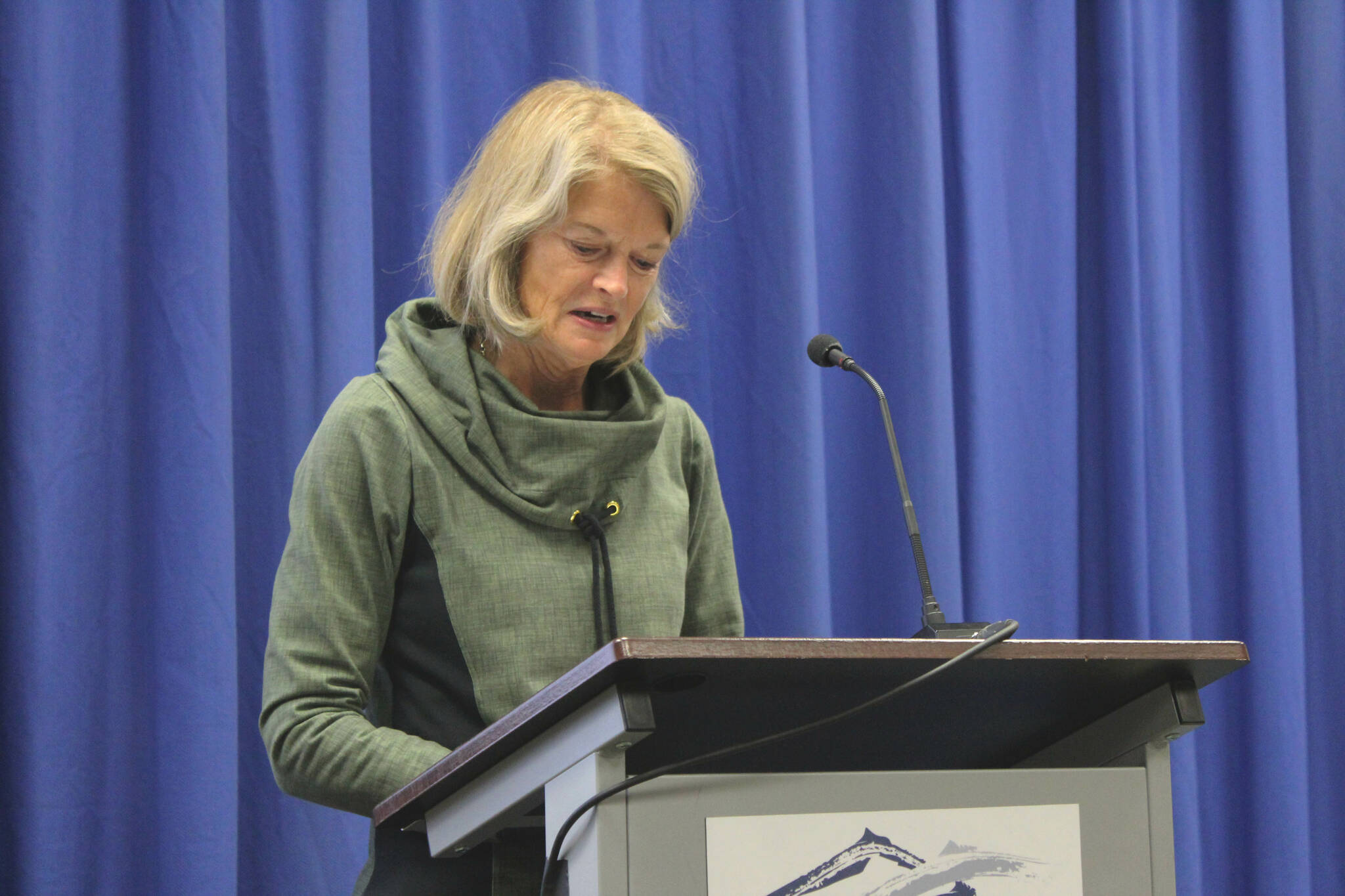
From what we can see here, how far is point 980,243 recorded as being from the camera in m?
2.49

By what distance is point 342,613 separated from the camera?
113cm

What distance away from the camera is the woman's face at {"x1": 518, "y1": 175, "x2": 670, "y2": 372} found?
51.0 inches

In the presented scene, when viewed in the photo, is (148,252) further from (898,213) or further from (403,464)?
(898,213)

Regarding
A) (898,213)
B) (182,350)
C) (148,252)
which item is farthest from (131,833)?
(898,213)

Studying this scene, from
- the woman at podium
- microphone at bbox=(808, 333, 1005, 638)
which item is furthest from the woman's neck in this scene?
microphone at bbox=(808, 333, 1005, 638)

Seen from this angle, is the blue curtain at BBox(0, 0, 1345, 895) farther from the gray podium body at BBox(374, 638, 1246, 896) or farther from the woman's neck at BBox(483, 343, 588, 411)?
the gray podium body at BBox(374, 638, 1246, 896)

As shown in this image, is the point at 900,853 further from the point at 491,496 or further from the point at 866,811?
the point at 491,496

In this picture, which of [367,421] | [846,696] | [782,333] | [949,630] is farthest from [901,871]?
[782,333]

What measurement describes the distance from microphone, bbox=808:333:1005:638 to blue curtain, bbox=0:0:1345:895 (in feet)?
2.18

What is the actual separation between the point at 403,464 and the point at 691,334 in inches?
43.4

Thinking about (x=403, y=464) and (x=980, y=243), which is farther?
(x=980, y=243)

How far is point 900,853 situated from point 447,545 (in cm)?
50

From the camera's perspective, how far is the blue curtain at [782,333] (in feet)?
5.71

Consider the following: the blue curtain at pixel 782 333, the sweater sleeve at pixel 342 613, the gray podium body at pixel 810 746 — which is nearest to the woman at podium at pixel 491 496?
the sweater sleeve at pixel 342 613
